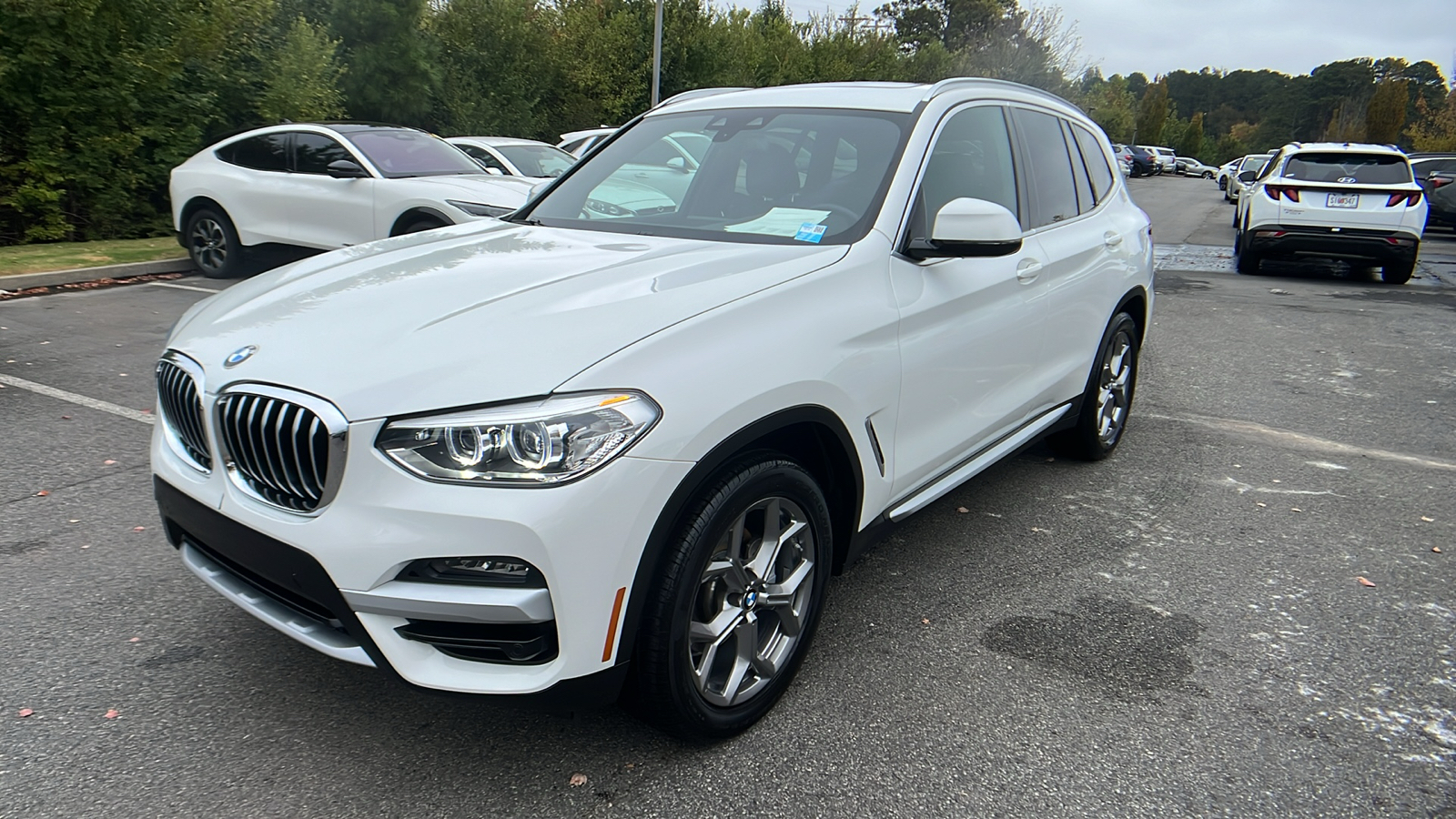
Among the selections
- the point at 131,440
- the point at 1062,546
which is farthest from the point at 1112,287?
the point at 131,440

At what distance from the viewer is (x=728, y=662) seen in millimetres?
2723

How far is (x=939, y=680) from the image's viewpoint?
3062 mm

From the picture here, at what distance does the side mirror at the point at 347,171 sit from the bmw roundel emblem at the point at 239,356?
709cm

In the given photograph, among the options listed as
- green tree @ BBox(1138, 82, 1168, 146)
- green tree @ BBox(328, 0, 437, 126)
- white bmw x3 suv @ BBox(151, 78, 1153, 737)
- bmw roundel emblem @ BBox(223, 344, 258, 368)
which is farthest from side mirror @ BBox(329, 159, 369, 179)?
green tree @ BBox(1138, 82, 1168, 146)

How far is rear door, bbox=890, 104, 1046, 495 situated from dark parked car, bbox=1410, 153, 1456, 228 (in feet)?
61.0

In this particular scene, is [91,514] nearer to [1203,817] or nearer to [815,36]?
[1203,817]

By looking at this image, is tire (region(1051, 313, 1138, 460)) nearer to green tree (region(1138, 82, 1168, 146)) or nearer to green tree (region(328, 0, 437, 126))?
green tree (region(328, 0, 437, 126))

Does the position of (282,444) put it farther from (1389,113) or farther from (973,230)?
(1389,113)

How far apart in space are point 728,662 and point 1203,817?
4.10 feet

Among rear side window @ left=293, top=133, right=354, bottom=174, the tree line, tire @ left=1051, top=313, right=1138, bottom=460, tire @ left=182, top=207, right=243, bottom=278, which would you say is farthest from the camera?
the tree line

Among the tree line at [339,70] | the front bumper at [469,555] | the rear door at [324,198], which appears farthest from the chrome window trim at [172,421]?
the tree line at [339,70]

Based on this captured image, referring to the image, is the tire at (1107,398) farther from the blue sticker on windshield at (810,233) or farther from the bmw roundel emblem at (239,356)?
the bmw roundel emblem at (239,356)

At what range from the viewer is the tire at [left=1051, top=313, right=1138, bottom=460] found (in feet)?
15.9

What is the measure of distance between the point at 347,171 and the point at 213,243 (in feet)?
7.47
